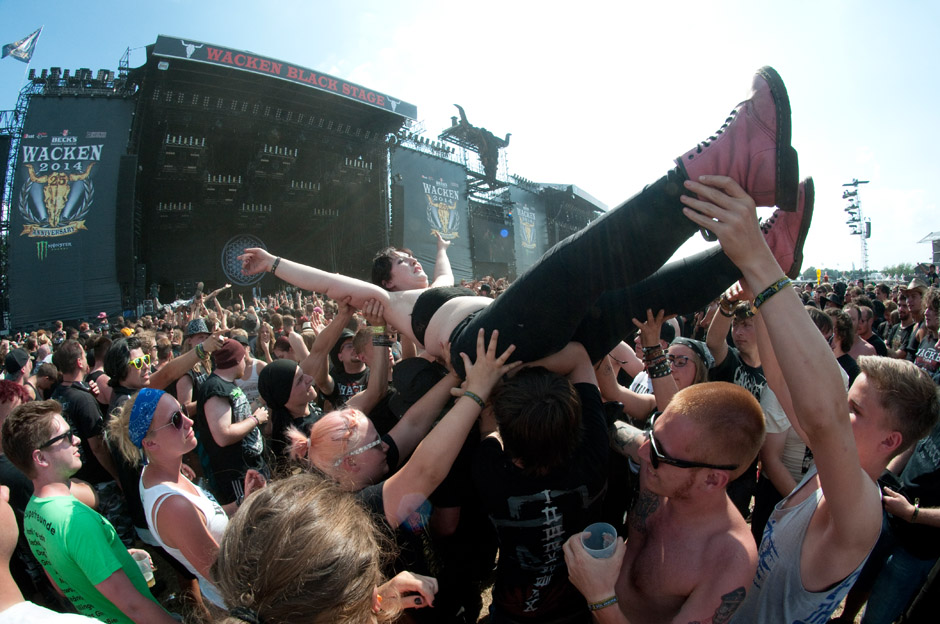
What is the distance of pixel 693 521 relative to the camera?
1.40 meters

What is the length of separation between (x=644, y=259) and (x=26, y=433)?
2.72 meters

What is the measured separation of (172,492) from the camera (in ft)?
6.26

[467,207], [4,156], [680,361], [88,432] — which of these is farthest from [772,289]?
[467,207]

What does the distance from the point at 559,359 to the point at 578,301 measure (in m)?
0.27

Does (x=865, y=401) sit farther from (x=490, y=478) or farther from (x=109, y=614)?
(x=109, y=614)

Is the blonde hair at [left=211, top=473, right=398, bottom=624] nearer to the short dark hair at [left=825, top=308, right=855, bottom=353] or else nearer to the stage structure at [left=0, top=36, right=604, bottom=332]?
the short dark hair at [left=825, top=308, right=855, bottom=353]

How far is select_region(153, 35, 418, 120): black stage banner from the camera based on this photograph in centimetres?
1323


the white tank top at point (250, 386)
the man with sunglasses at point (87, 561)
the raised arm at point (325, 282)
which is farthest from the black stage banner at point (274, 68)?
the man with sunglasses at point (87, 561)

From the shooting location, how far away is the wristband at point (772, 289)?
1.09 meters

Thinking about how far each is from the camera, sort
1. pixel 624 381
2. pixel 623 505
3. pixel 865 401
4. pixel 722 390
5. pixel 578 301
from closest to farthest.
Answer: pixel 722 390 < pixel 865 401 < pixel 578 301 < pixel 623 505 < pixel 624 381

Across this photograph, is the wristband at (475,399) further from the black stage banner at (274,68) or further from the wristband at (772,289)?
the black stage banner at (274,68)

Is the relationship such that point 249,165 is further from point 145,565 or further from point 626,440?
point 626,440

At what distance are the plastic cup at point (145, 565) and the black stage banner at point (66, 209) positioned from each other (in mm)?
15032

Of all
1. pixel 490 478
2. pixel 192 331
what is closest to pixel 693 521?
pixel 490 478
